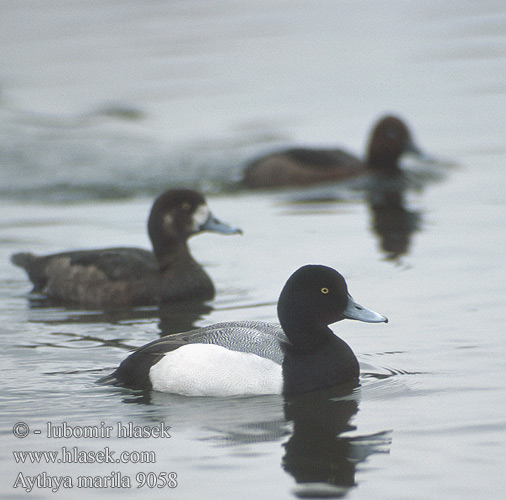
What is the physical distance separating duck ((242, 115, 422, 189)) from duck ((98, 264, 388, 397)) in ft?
25.7

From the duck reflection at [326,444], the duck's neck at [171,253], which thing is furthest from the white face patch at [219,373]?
the duck's neck at [171,253]

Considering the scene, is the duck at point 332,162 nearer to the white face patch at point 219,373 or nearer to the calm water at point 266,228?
the calm water at point 266,228

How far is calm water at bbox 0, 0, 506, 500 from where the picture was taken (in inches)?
224

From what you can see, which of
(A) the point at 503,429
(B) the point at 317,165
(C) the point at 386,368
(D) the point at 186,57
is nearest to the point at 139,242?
(B) the point at 317,165

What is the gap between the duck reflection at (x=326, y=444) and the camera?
5340 millimetres

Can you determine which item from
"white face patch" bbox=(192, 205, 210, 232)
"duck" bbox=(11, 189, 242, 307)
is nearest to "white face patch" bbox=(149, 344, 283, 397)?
"duck" bbox=(11, 189, 242, 307)

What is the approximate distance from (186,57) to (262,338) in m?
18.4

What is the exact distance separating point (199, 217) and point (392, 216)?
3634 millimetres

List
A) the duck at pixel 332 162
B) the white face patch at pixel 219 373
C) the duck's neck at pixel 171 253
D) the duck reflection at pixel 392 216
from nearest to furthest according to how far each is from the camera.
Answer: the white face patch at pixel 219 373, the duck's neck at pixel 171 253, the duck reflection at pixel 392 216, the duck at pixel 332 162

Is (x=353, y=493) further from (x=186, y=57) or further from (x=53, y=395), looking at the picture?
(x=186, y=57)

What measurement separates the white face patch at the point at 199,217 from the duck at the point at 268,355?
2.98 metres

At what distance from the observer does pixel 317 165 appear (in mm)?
14547

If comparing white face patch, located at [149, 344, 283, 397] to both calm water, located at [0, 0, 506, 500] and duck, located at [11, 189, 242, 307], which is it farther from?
duck, located at [11, 189, 242, 307]

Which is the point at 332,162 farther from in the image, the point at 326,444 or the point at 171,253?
the point at 326,444
